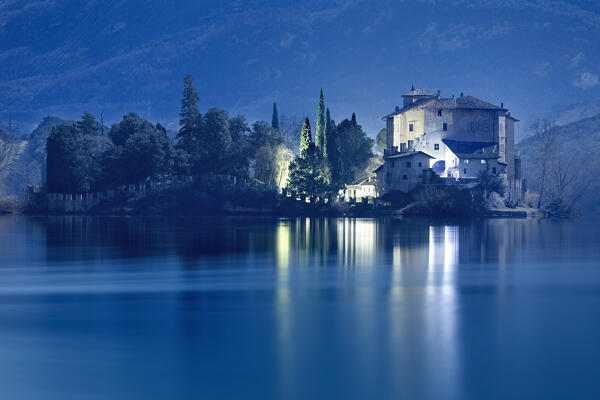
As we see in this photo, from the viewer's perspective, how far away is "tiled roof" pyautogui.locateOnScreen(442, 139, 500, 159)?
8669 cm

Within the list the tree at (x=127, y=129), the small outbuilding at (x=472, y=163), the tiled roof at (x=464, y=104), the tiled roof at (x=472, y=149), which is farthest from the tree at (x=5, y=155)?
the small outbuilding at (x=472, y=163)

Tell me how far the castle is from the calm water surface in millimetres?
43986

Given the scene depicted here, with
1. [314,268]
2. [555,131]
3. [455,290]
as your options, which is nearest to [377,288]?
[455,290]

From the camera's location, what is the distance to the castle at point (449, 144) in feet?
279

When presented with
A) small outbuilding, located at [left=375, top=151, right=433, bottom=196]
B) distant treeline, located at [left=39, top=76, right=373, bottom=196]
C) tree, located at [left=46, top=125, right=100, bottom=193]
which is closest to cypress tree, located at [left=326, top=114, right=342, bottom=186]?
distant treeline, located at [left=39, top=76, right=373, bottom=196]

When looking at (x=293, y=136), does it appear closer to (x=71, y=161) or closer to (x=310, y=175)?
(x=71, y=161)

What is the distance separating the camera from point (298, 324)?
20.6 meters

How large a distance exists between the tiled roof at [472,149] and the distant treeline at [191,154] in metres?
12.6

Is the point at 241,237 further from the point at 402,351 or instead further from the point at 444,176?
the point at 444,176

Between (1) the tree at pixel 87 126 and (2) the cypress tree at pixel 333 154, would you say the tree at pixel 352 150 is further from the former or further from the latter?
(1) the tree at pixel 87 126

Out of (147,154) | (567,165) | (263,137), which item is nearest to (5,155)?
(147,154)

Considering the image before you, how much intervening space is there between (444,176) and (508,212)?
322 inches

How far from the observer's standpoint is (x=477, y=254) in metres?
40.1

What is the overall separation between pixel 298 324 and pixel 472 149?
70.7 meters
